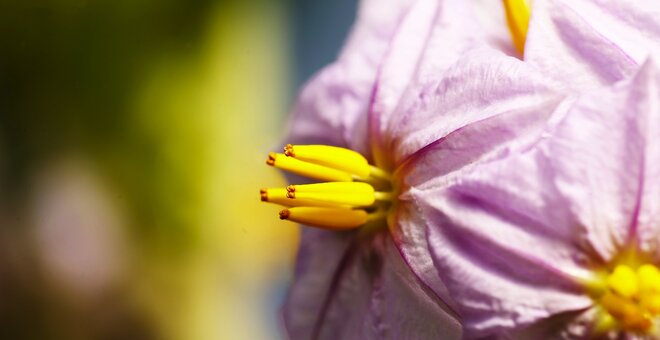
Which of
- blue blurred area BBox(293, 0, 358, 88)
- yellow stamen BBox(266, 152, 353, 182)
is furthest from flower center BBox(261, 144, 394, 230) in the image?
blue blurred area BBox(293, 0, 358, 88)

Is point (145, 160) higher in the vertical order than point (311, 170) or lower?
lower

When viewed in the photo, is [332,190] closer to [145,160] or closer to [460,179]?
[460,179]

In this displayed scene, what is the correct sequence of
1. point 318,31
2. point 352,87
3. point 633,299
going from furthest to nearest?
point 318,31 < point 352,87 < point 633,299

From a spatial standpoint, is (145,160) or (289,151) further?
(145,160)

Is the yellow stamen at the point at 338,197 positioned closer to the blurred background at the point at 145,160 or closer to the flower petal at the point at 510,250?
the flower petal at the point at 510,250

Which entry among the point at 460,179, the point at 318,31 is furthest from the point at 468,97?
the point at 318,31

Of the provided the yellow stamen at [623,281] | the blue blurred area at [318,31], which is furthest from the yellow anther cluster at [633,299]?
the blue blurred area at [318,31]
